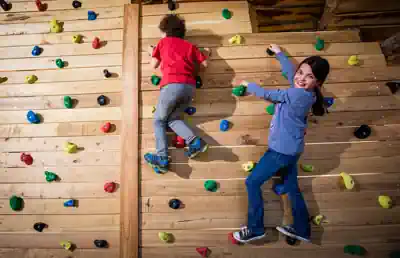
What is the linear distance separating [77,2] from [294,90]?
2249 millimetres

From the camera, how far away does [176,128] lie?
208 cm

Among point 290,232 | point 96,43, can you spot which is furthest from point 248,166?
point 96,43

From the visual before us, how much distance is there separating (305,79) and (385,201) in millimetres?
1280

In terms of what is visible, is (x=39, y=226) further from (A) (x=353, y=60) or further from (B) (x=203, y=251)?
(A) (x=353, y=60)

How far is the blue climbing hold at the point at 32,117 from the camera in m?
2.28

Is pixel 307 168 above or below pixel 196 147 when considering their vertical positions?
below

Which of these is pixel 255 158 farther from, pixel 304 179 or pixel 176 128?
pixel 176 128

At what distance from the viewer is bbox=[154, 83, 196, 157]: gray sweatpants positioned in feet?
6.53

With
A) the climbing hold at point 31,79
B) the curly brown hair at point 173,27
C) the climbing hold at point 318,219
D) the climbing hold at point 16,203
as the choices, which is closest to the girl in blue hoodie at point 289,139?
the climbing hold at point 318,219

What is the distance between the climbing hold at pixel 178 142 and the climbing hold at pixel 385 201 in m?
1.71

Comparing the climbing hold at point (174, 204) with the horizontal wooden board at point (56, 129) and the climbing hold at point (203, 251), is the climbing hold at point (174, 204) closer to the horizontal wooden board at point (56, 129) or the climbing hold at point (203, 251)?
the climbing hold at point (203, 251)

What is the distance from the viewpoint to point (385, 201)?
2082mm

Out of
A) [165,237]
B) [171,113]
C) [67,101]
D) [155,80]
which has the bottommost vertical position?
[165,237]

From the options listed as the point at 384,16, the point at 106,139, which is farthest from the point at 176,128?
the point at 384,16
